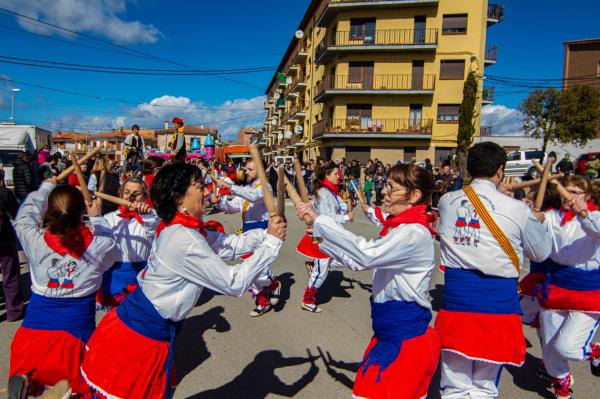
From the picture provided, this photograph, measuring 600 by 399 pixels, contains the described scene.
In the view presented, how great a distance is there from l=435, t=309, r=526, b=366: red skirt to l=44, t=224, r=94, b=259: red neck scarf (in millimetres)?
2498

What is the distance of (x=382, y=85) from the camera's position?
29.5 m

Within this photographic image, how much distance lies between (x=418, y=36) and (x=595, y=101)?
12047 millimetres

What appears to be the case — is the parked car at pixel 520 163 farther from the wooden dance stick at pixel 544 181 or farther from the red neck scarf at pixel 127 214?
the red neck scarf at pixel 127 214

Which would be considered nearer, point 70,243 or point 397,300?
point 397,300

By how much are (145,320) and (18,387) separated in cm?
92

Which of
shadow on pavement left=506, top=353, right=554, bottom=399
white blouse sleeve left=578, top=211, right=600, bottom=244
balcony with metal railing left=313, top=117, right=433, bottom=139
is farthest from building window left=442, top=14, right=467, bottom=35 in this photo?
white blouse sleeve left=578, top=211, right=600, bottom=244

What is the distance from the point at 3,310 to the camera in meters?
5.31

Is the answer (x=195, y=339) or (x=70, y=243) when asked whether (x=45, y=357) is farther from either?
(x=195, y=339)

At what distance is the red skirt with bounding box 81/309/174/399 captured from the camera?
2.05m

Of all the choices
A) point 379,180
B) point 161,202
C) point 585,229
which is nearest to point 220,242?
point 161,202

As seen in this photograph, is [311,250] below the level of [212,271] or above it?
below

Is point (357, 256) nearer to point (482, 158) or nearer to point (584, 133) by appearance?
point (482, 158)

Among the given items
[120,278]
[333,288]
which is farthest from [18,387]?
[333,288]

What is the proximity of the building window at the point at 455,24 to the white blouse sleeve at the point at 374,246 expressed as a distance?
31.1m
